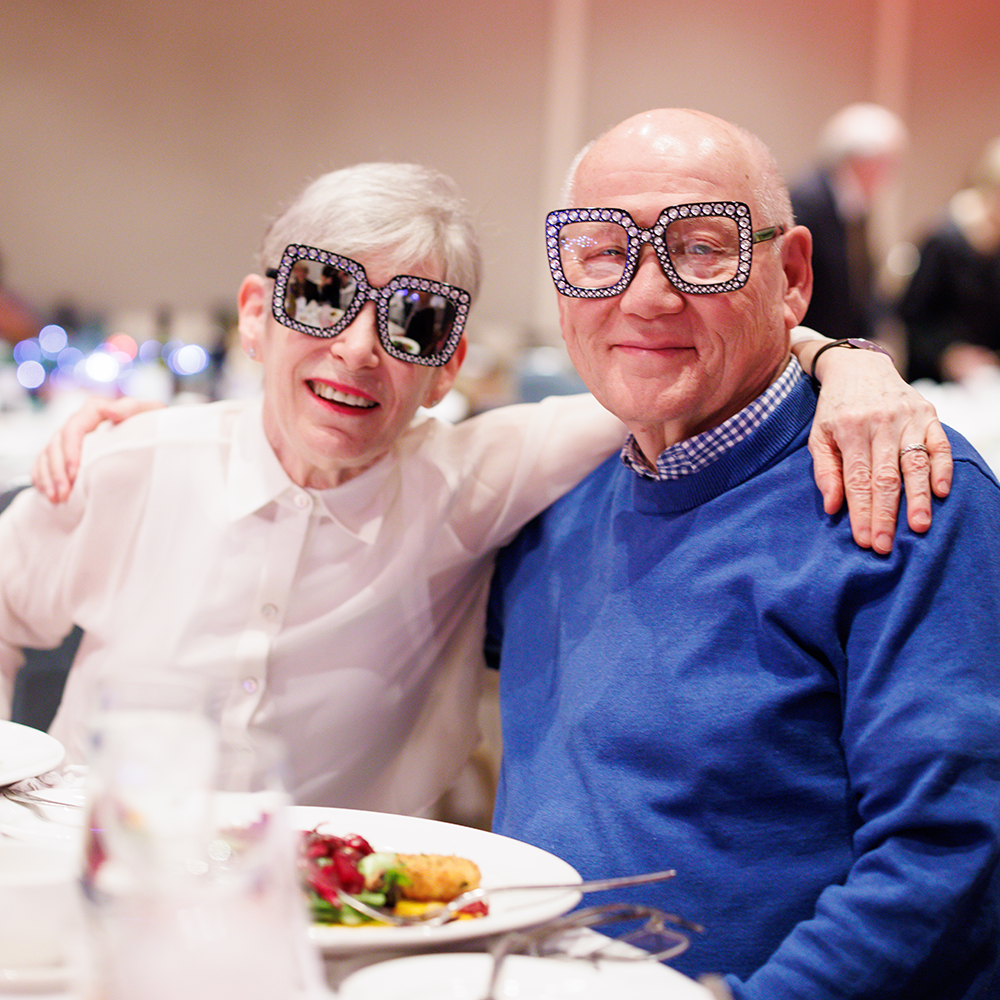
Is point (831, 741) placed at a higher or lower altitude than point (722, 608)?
lower

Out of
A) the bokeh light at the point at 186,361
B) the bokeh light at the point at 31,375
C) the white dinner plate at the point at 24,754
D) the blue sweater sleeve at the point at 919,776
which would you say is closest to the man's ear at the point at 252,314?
the white dinner plate at the point at 24,754

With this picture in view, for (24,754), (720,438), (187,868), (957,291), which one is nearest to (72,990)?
(187,868)

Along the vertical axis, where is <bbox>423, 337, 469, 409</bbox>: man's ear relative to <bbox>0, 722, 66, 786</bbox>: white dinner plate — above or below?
above

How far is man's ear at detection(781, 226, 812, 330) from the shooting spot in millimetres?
1633

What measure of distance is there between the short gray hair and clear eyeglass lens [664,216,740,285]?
407 mm

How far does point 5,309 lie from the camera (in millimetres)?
6973

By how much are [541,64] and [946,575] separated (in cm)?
859

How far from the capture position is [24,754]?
1.24 meters

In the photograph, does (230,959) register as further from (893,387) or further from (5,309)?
(5,309)

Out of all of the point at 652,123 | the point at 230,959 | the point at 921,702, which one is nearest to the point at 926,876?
the point at 921,702

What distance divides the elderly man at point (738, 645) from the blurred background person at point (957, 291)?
472 centimetres

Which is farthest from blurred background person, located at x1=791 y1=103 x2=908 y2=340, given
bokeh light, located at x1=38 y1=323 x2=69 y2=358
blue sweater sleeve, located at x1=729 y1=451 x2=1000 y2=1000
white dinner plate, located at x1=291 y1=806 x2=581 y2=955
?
white dinner plate, located at x1=291 y1=806 x2=581 y2=955

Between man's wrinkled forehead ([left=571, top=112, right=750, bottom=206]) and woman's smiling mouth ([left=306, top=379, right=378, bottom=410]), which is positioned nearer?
man's wrinkled forehead ([left=571, top=112, right=750, bottom=206])

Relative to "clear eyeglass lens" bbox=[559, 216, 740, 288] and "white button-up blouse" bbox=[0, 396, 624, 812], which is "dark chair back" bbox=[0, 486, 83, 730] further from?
"clear eyeglass lens" bbox=[559, 216, 740, 288]
